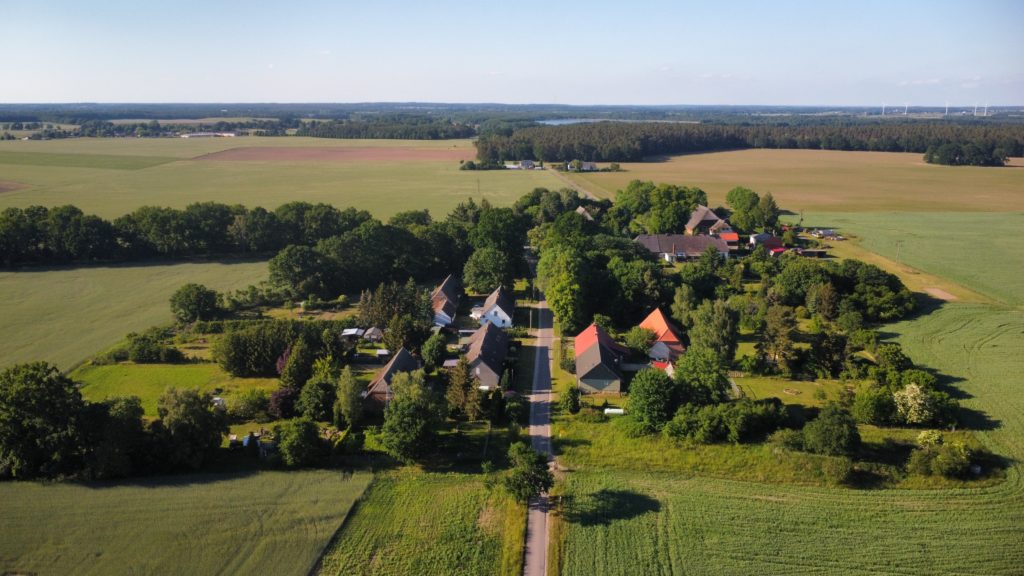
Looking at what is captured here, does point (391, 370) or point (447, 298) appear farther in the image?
point (447, 298)

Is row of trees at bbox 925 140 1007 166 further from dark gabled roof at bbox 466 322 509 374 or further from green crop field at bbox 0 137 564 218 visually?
dark gabled roof at bbox 466 322 509 374

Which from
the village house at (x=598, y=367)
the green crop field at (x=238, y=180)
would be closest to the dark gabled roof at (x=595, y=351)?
the village house at (x=598, y=367)

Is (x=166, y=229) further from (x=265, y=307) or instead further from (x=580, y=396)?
(x=580, y=396)

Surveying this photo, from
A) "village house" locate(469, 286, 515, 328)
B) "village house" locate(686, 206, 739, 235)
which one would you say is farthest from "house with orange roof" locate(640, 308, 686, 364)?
"village house" locate(686, 206, 739, 235)

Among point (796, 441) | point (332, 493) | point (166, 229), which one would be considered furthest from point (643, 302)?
point (166, 229)

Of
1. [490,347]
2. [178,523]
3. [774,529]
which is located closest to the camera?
[774,529]

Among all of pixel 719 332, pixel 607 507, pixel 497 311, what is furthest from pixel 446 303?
pixel 607 507

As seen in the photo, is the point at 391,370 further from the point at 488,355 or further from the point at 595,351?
the point at 595,351
